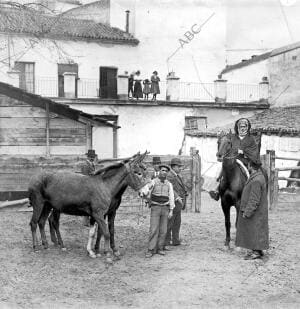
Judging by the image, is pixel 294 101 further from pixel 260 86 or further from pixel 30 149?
pixel 30 149

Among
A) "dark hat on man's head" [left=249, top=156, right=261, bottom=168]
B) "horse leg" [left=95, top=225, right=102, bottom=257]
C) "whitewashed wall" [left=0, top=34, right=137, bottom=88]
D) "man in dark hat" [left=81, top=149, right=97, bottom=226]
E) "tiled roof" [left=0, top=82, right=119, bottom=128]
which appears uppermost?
"whitewashed wall" [left=0, top=34, right=137, bottom=88]

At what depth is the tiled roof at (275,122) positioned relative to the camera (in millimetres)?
20964

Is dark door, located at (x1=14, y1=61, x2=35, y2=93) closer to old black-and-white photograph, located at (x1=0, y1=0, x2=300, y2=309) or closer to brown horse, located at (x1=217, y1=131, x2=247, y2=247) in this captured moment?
old black-and-white photograph, located at (x1=0, y1=0, x2=300, y2=309)

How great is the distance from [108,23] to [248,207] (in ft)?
91.3

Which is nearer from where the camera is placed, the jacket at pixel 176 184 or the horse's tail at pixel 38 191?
the horse's tail at pixel 38 191

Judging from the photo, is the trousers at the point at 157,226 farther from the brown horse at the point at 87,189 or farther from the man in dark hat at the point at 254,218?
the man in dark hat at the point at 254,218

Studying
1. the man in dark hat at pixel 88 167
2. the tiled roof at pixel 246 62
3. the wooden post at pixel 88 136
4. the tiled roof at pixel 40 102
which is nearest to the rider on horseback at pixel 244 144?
the man in dark hat at pixel 88 167

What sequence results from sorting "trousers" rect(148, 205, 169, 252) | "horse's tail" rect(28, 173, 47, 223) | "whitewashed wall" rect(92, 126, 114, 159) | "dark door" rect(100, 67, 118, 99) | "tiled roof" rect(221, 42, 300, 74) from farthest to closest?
"dark door" rect(100, 67, 118, 99) < "tiled roof" rect(221, 42, 300, 74) < "whitewashed wall" rect(92, 126, 114, 159) < "horse's tail" rect(28, 173, 47, 223) < "trousers" rect(148, 205, 169, 252)

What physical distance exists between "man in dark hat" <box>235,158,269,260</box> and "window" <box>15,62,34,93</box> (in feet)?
76.6

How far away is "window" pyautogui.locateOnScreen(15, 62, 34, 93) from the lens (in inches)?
1198

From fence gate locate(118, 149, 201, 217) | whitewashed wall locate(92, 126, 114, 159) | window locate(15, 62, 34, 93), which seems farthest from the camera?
window locate(15, 62, 34, 93)

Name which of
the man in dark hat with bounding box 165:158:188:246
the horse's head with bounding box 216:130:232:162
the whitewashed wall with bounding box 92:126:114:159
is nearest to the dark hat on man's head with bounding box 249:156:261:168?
the horse's head with bounding box 216:130:232:162

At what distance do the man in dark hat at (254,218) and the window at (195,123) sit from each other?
18.4 m

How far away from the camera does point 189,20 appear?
33.9 metres
